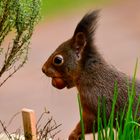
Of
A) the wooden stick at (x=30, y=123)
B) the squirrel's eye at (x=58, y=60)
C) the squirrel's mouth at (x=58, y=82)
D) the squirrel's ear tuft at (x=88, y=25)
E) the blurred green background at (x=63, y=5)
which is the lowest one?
the wooden stick at (x=30, y=123)

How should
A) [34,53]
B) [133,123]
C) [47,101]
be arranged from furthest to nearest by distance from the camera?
[34,53] < [47,101] < [133,123]

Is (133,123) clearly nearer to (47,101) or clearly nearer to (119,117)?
(119,117)

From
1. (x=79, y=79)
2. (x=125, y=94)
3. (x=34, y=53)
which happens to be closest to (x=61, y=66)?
(x=79, y=79)

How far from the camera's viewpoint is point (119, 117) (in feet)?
6.16

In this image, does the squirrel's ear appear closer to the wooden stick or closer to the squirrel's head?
the squirrel's head

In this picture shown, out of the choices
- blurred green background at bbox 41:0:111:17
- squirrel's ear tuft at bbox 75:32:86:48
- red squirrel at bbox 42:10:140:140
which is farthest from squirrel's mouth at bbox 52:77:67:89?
blurred green background at bbox 41:0:111:17

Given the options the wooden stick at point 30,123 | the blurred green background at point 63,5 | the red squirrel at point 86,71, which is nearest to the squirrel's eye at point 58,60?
the red squirrel at point 86,71

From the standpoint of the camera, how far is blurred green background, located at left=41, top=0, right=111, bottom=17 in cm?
430

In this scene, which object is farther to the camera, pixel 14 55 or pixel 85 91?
pixel 14 55

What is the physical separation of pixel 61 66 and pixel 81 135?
19 cm

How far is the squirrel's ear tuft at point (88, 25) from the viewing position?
74.9 inches

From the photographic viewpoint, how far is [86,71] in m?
1.91

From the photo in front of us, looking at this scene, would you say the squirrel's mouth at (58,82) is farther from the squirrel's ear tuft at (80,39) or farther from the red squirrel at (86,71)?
the squirrel's ear tuft at (80,39)

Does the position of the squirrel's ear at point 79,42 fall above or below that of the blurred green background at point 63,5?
below
